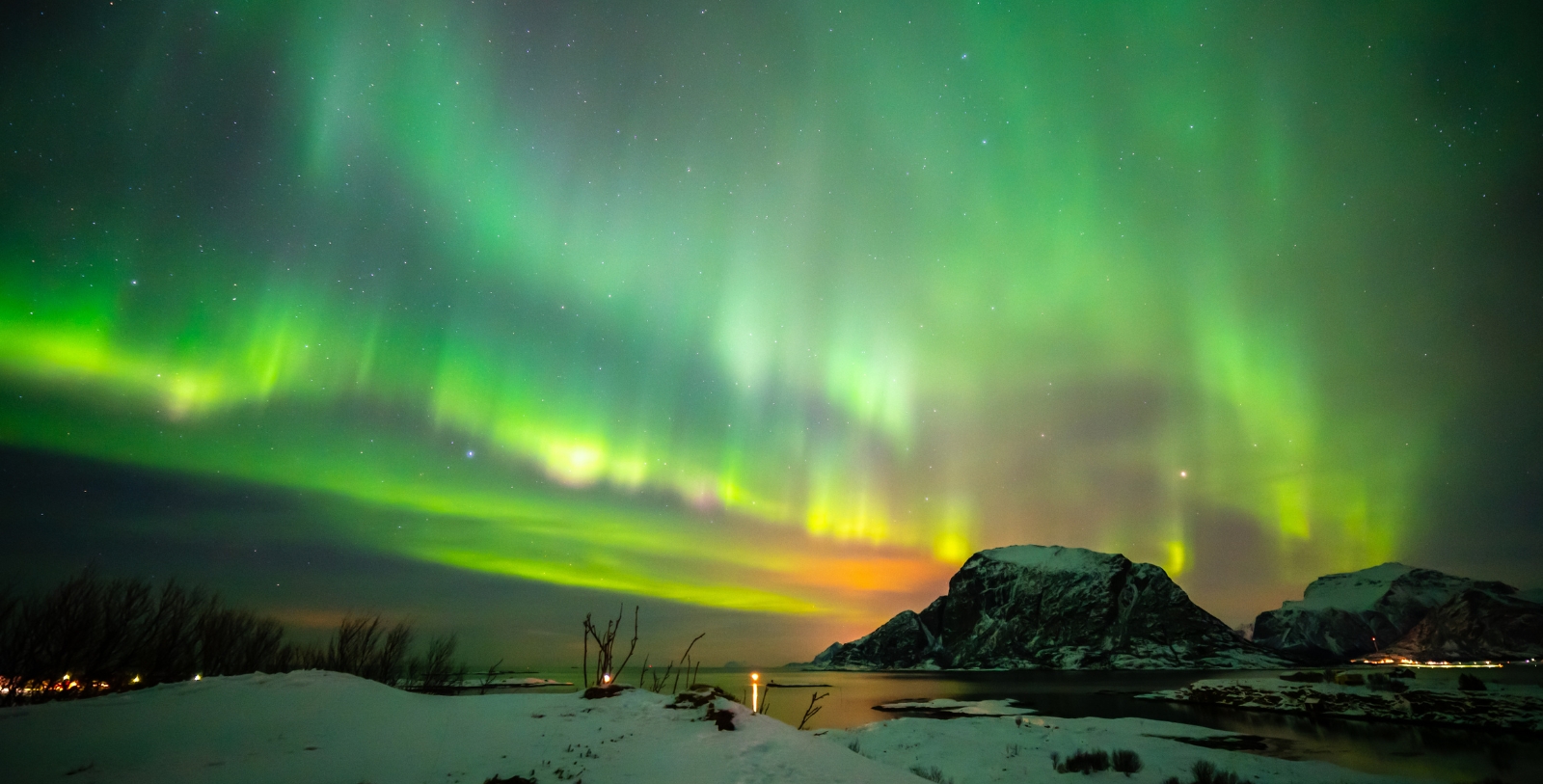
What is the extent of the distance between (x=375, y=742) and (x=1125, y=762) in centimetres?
3040

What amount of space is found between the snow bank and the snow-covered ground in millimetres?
64148

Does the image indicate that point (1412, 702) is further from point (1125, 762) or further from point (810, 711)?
point (810, 711)

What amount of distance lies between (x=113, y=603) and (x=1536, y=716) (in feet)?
343

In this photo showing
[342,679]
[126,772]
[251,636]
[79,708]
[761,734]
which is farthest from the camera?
[251,636]

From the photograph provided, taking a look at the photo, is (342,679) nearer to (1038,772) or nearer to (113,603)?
(1038,772)

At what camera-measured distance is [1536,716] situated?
43.9 m

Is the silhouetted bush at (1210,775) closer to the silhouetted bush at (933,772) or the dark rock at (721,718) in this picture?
the silhouetted bush at (933,772)

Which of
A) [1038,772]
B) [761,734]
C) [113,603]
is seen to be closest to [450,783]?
[761,734]

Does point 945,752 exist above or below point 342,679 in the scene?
below

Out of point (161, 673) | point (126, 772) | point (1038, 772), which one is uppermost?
point (126, 772)

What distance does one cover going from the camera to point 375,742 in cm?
1377

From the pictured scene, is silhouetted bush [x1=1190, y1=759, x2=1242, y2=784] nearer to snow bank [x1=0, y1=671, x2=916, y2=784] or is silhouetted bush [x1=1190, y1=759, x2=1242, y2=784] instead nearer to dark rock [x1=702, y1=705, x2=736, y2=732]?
snow bank [x1=0, y1=671, x2=916, y2=784]

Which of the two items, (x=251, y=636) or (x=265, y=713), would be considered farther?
(x=251, y=636)

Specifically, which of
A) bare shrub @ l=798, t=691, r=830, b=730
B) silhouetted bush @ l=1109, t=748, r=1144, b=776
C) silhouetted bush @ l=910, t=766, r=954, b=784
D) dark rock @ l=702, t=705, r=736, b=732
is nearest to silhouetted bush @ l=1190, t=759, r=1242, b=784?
silhouetted bush @ l=1109, t=748, r=1144, b=776
